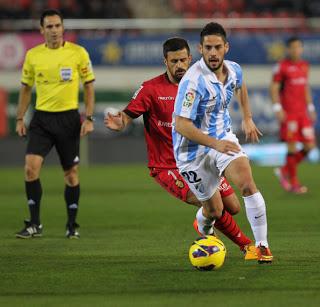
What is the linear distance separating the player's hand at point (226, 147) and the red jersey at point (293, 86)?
8.17m

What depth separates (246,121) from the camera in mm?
8383

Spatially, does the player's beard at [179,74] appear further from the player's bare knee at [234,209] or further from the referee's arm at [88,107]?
the referee's arm at [88,107]

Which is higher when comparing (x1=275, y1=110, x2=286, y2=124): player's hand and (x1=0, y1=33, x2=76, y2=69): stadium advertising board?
(x1=0, y1=33, x2=76, y2=69): stadium advertising board

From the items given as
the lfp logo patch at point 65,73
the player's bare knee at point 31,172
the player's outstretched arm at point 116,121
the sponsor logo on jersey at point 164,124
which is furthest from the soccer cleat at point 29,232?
the player's outstretched arm at point 116,121

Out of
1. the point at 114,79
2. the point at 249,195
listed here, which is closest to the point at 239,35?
the point at 114,79

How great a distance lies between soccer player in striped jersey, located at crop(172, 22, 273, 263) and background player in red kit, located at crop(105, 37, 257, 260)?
0.34 m

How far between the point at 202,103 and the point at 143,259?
1.56 metres

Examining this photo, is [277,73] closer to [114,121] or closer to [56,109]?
[56,109]

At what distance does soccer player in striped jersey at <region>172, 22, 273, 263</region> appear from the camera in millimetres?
7828

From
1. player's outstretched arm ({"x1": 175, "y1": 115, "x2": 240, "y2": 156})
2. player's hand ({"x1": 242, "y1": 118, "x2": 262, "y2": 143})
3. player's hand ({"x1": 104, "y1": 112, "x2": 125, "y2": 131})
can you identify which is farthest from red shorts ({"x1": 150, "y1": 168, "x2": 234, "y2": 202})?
player's outstretched arm ({"x1": 175, "y1": 115, "x2": 240, "y2": 156})

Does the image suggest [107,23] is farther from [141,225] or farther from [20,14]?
[141,225]

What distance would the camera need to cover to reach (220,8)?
79.7 ft

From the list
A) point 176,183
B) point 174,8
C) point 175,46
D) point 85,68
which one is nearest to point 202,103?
point 175,46

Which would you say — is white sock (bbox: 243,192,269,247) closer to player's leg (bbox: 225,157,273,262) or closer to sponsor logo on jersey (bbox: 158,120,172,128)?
player's leg (bbox: 225,157,273,262)
